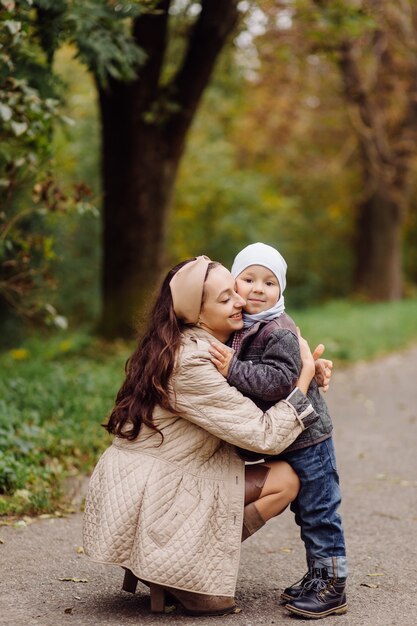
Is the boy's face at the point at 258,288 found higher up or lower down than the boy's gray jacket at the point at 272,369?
higher up

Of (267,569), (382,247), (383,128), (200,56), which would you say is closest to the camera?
(267,569)

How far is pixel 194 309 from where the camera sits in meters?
3.86

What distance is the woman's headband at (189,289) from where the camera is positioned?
384 centimetres

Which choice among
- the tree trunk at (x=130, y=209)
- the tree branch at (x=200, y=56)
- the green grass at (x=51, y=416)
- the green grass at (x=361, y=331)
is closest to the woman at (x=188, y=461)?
the green grass at (x=51, y=416)

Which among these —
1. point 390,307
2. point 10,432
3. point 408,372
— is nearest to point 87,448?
point 10,432

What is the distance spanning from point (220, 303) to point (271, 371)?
37cm

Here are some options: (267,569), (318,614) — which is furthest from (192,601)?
(267,569)

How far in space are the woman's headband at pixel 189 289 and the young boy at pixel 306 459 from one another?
0.21 m

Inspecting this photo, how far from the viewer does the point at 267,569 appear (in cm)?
466

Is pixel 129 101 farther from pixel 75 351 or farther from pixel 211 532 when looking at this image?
pixel 211 532

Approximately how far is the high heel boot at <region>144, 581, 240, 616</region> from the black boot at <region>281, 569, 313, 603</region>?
0.33m

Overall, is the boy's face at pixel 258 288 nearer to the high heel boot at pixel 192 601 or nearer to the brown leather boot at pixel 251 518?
the brown leather boot at pixel 251 518

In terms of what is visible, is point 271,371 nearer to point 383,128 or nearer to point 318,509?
point 318,509

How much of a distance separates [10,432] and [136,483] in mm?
2444
